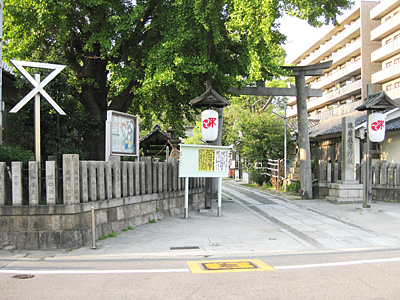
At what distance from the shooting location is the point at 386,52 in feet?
101

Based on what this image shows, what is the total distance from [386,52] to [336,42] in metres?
11.4

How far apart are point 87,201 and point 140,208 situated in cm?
216

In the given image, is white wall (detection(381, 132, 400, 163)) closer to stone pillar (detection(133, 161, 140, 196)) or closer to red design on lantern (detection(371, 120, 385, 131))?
red design on lantern (detection(371, 120, 385, 131))

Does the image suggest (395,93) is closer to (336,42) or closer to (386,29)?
(386,29)

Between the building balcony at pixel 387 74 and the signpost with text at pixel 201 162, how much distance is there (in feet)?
79.8

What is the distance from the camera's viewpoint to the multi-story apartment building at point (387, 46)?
29688 millimetres

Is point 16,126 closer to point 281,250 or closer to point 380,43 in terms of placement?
point 281,250

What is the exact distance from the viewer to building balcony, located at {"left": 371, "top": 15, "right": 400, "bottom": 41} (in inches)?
1174

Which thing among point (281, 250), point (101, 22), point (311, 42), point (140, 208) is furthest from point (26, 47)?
Answer: point (311, 42)

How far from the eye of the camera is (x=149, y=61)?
12008 mm

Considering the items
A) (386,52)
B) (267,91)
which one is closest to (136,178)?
(267,91)

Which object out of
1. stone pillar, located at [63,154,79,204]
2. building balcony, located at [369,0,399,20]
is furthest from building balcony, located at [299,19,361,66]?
stone pillar, located at [63,154,79,204]

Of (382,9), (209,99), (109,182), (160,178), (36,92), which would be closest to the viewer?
(36,92)

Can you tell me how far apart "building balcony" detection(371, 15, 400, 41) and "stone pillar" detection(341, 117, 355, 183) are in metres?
19.6
